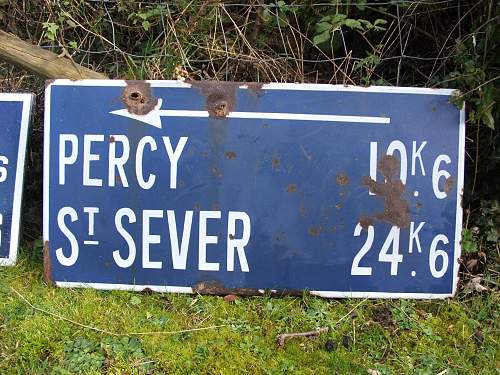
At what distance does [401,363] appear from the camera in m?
1.91

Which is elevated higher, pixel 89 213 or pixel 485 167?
pixel 485 167

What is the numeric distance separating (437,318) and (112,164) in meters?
1.38

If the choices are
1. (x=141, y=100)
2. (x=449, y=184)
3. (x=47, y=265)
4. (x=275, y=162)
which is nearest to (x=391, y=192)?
(x=449, y=184)

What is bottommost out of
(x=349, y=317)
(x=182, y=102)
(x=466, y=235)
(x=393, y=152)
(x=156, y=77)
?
(x=349, y=317)

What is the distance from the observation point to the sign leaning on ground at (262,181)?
80.3 inches

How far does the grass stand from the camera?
6.20 feet

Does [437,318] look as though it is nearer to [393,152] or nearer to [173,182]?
[393,152]

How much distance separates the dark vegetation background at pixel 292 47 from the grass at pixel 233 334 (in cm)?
23

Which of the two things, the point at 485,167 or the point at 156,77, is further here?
the point at 156,77

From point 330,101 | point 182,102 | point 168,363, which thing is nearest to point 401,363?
point 168,363

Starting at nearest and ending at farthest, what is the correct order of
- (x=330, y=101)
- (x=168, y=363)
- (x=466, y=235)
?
(x=168, y=363) < (x=330, y=101) < (x=466, y=235)

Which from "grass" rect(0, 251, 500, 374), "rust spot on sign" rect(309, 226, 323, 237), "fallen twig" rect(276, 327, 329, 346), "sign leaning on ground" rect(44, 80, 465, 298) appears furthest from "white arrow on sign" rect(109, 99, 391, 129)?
"fallen twig" rect(276, 327, 329, 346)

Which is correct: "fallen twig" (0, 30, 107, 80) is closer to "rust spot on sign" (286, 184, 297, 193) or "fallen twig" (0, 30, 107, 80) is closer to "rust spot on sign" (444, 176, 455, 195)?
"rust spot on sign" (286, 184, 297, 193)

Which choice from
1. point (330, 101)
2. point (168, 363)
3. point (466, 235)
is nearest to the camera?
point (168, 363)
